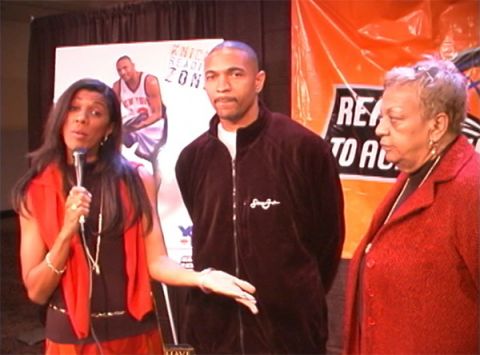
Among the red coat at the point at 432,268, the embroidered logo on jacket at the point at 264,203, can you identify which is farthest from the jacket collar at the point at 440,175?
the embroidered logo on jacket at the point at 264,203

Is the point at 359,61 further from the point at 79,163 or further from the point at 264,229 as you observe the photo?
the point at 79,163

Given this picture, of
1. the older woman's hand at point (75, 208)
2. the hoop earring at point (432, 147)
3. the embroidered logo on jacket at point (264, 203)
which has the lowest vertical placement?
the embroidered logo on jacket at point (264, 203)

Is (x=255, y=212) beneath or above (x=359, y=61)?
beneath

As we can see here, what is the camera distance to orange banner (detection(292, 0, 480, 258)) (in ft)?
7.27

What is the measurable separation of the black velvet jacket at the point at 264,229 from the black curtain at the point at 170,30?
1.09 meters

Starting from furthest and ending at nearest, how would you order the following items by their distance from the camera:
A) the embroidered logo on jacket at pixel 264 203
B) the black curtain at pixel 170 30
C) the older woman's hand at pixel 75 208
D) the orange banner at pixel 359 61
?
1. the black curtain at pixel 170 30
2. the orange banner at pixel 359 61
3. the embroidered logo on jacket at pixel 264 203
4. the older woman's hand at pixel 75 208

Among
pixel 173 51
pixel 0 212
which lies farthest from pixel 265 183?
pixel 0 212

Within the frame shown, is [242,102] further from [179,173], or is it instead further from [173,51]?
[173,51]

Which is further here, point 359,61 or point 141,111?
point 141,111

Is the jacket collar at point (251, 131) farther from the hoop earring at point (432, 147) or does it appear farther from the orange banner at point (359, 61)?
the orange banner at point (359, 61)

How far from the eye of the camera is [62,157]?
1.31m

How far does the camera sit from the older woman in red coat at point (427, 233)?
3.47ft

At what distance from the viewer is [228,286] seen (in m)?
1.34

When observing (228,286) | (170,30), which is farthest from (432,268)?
(170,30)
